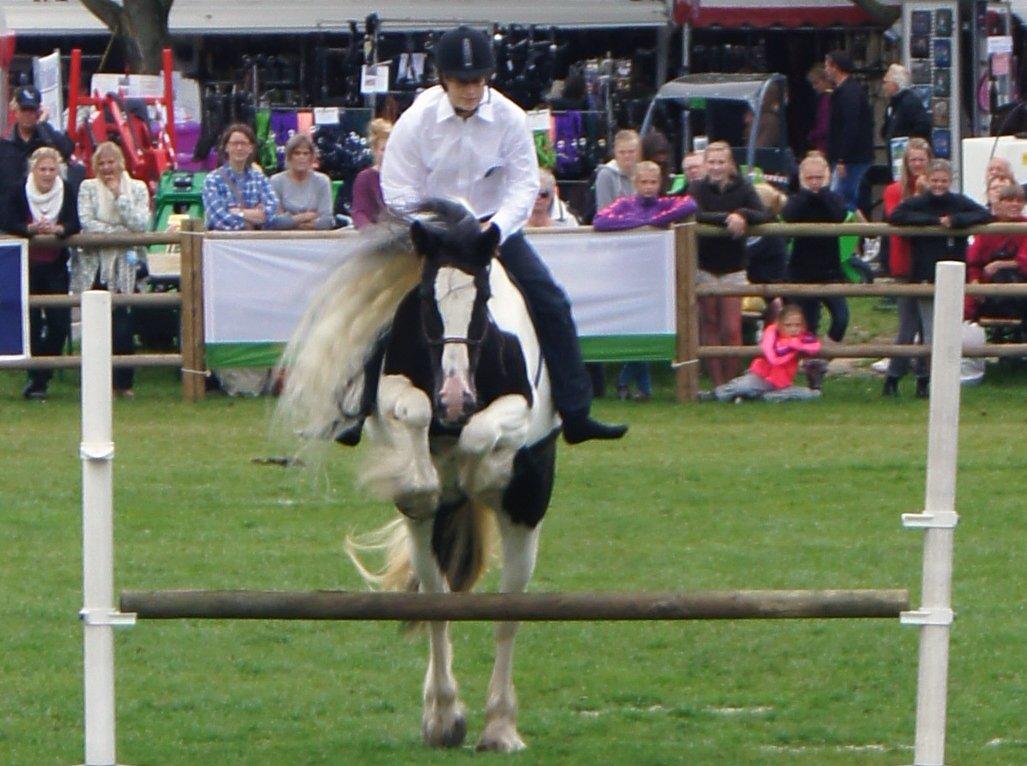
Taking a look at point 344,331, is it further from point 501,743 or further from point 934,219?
point 934,219

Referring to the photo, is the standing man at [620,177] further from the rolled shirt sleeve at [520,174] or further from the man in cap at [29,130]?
the rolled shirt sleeve at [520,174]

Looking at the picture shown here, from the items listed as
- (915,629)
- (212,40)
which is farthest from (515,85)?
(915,629)

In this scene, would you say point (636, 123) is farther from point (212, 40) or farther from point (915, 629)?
point (915, 629)

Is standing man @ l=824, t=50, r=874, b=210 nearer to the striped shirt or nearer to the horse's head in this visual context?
the striped shirt

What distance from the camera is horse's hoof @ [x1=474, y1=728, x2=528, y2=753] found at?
6785mm

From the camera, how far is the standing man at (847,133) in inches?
785

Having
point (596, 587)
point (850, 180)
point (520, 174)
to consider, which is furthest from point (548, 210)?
point (520, 174)

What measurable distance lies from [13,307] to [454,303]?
8.77 metres

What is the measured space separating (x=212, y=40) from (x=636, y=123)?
6533 millimetres

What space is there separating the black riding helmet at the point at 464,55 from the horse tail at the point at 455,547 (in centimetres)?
143

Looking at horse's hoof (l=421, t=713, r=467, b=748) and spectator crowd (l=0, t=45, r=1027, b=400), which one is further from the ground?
spectator crowd (l=0, t=45, r=1027, b=400)

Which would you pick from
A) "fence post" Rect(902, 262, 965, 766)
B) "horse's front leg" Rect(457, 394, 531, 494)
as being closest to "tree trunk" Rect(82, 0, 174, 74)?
"horse's front leg" Rect(457, 394, 531, 494)

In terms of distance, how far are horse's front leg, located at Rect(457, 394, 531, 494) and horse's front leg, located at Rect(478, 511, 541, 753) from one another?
21.8 inches

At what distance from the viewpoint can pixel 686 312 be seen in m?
14.4
